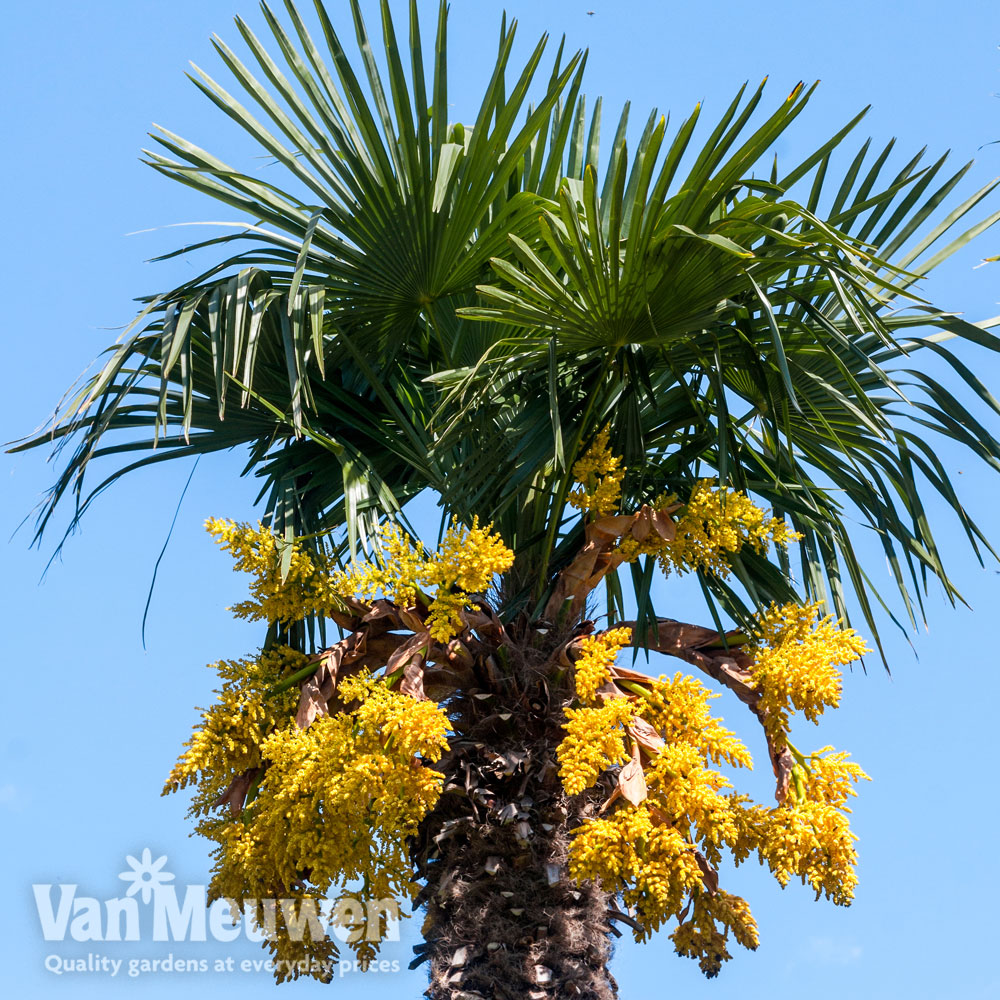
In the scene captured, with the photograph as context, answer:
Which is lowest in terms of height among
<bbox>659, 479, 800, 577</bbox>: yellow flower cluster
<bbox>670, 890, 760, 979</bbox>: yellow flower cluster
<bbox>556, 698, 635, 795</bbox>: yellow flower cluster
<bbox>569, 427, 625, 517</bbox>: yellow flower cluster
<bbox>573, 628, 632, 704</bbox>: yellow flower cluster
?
<bbox>670, 890, 760, 979</bbox>: yellow flower cluster

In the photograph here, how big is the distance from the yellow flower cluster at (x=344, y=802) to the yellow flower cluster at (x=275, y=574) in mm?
341

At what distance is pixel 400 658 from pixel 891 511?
2036 mm

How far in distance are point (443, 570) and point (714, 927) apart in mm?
1621

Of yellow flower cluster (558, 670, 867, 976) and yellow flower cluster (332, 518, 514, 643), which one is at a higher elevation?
yellow flower cluster (332, 518, 514, 643)

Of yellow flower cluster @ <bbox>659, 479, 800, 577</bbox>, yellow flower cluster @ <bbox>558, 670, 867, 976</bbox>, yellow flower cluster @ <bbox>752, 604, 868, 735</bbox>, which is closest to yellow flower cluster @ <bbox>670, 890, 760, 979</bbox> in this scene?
yellow flower cluster @ <bbox>558, 670, 867, 976</bbox>

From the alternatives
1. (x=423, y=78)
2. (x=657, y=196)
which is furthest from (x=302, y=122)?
(x=657, y=196)

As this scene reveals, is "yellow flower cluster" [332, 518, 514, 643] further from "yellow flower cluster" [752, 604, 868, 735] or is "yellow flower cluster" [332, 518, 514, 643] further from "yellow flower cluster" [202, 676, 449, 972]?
A: "yellow flower cluster" [752, 604, 868, 735]

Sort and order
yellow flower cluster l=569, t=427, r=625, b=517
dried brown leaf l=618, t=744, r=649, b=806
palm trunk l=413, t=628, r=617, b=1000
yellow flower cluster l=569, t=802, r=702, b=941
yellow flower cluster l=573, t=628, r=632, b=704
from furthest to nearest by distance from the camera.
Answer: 1. yellow flower cluster l=569, t=427, r=625, b=517
2. palm trunk l=413, t=628, r=617, b=1000
3. yellow flower cluster l=573, t=628, r=632, b=704
4. dried brown leaf l=618, t=744, r=649, b=806
5. yellow flower cluster l=569, t=802, r=702, b=941

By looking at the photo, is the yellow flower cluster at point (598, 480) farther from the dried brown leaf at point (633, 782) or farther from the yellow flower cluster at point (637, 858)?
the yellow flower cluster at point (637, 858)

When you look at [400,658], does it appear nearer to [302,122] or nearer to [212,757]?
[212,757]

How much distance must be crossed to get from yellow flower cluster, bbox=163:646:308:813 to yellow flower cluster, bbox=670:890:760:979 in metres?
Answer: 1.67

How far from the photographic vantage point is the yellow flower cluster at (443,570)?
466 cm

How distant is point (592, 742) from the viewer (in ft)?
15.0

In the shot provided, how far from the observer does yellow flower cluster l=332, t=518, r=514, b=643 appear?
4.66 metres
